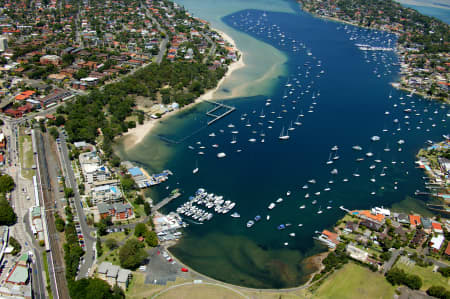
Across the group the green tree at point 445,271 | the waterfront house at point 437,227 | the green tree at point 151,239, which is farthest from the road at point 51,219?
the waterfront house at point 437,227

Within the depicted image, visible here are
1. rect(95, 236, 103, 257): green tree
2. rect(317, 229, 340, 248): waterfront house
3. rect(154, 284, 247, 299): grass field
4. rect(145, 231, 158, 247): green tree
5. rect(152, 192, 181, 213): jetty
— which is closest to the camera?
rect(154, 284, 247, 299): grass field

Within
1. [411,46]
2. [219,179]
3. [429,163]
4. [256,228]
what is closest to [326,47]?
[411,46]

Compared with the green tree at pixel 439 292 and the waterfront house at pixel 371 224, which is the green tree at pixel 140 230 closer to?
the waterfront house at pixel 371 224

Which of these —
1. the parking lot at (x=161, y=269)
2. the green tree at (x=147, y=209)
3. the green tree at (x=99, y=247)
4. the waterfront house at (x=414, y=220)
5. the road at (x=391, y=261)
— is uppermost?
the waterfront house at (x=414, y=220)

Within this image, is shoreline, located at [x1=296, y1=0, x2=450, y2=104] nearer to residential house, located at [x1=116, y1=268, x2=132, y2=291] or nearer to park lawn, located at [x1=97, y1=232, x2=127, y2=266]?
park lawn, located at [x1=97, y1=232, x2=127, y2=266]

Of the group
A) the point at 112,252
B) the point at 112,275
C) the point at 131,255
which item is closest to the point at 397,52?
the point at 131,255

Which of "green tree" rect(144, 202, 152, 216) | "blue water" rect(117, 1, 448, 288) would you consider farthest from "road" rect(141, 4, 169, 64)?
"green tree" rect(144, 202, 152, 216)

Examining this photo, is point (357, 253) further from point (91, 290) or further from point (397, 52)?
point (397, 52)
